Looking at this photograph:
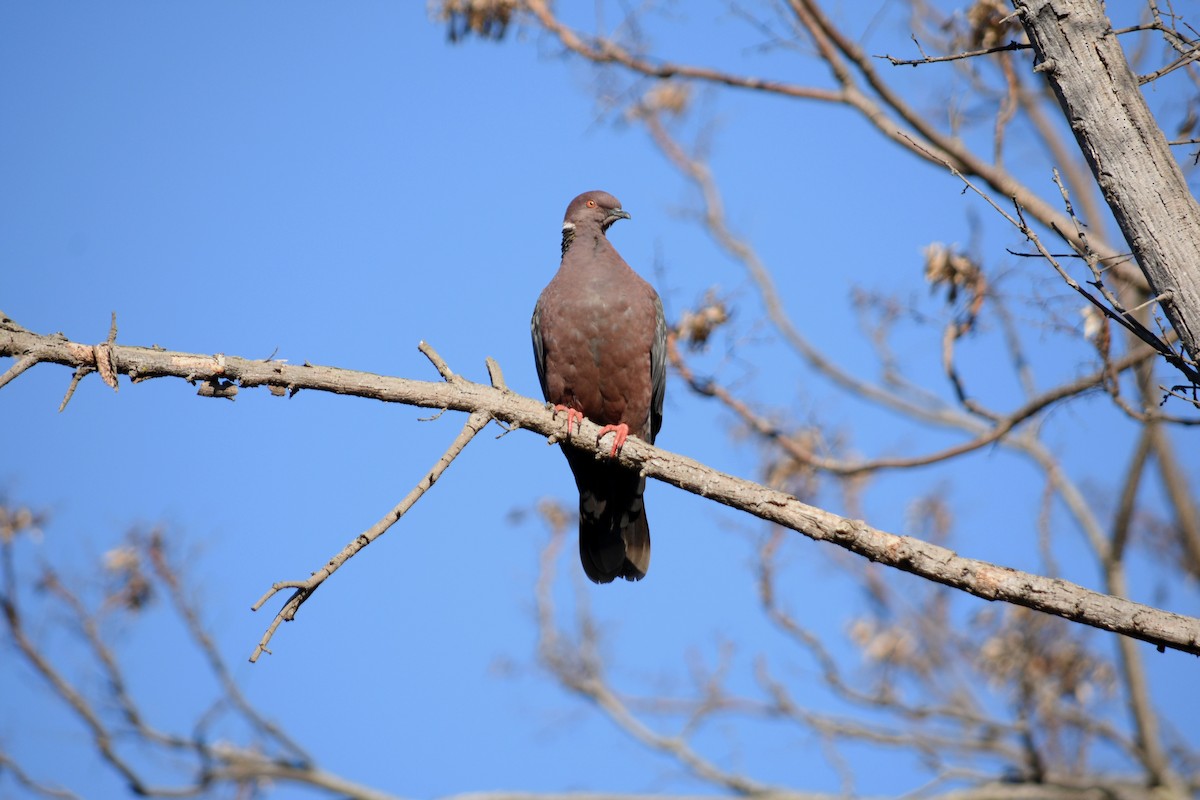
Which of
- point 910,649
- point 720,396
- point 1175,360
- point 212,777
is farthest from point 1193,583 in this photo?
point 212,777

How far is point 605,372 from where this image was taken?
561cm

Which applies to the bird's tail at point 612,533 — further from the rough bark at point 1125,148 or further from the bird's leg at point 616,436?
the rough bark at point 1125,148

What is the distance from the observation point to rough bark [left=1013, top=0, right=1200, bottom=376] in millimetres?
3234

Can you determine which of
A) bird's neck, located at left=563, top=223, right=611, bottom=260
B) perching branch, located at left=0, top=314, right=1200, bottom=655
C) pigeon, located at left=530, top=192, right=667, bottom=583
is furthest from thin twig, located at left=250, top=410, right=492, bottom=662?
bird's neck, located at left=563, top=223, right=611, bottom=260

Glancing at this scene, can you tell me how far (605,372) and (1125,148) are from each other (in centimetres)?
291

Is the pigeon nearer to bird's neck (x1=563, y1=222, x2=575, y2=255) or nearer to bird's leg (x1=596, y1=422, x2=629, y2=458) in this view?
bird's neck (x1=563, y1=222, x2=575, y2=255)

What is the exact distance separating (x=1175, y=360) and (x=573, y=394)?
315 cm

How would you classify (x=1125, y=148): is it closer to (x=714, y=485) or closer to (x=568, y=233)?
(x=714, y=485)

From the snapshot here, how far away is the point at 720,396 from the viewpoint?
6520 mm

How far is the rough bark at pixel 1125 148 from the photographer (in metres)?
3.23

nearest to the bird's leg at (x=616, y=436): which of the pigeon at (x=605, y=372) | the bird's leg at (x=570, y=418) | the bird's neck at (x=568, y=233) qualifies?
the bird's leg at (x=570, y=418)

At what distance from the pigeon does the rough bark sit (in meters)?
2.69

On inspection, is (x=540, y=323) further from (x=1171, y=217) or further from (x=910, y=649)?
(x=910, y=649)

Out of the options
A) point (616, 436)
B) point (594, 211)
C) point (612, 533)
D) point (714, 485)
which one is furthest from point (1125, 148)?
point (594, 211)
